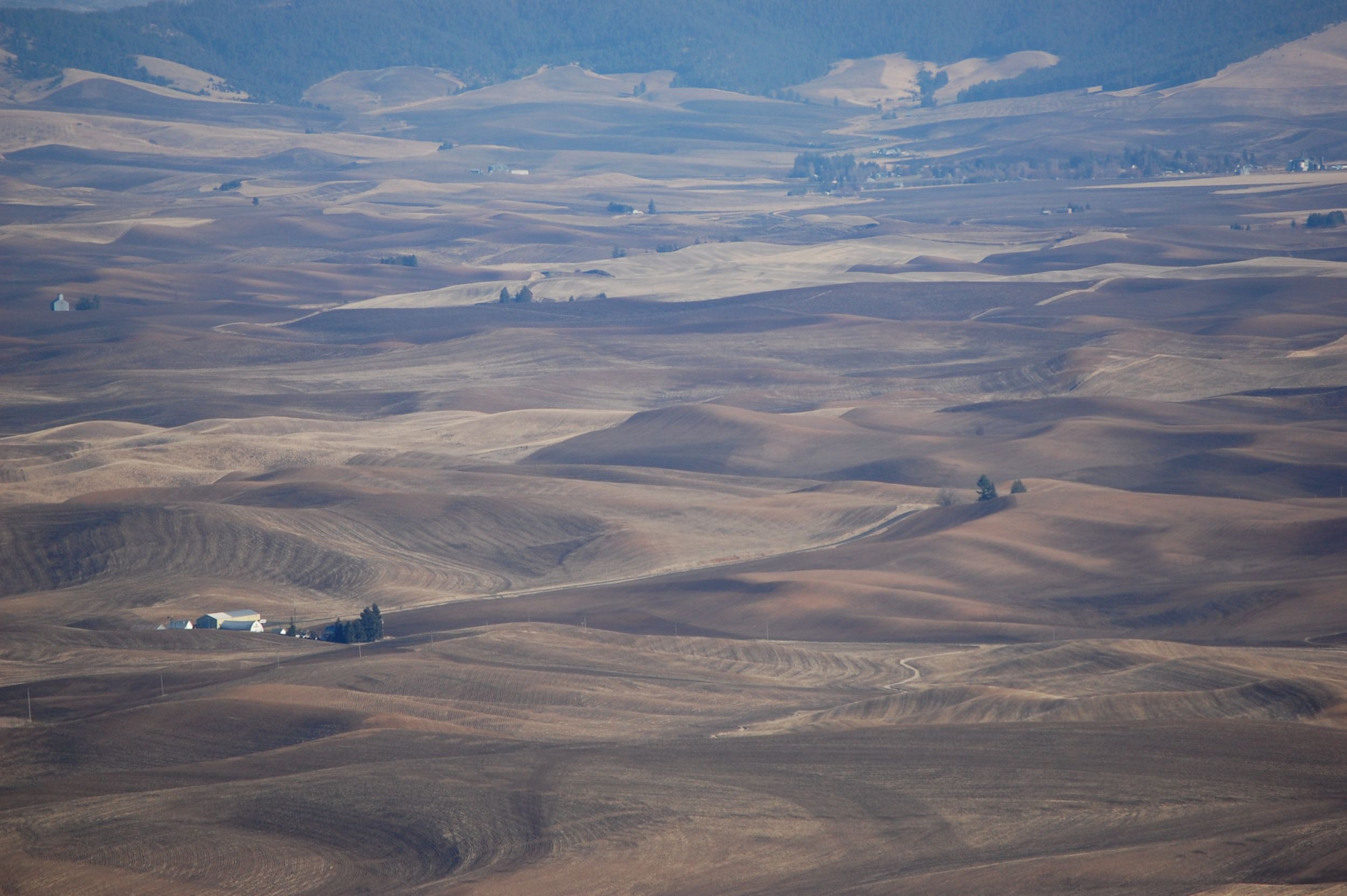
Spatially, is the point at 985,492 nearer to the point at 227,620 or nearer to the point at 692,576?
the point at 692,576

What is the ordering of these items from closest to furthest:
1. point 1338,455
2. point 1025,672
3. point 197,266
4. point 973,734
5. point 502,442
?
1. point 973,734
2. point 1025,672
3. point 1338,455
4. point 502,442
5. point 197,266

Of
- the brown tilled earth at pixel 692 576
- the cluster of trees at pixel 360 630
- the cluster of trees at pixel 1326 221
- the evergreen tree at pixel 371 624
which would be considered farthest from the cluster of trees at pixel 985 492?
the cluster of trees at pixel 1326 221

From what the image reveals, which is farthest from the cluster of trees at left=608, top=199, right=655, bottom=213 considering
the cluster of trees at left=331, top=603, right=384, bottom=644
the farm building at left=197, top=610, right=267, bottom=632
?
the cluster of trees at left=331, top=603, right=384, bottom=644

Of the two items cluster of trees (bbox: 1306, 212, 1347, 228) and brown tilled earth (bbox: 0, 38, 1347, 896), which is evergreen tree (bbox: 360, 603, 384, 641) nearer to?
brown tilled earth (bbox: 0, 38, 1347, 896)

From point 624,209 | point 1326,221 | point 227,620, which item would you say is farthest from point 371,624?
point 624,209

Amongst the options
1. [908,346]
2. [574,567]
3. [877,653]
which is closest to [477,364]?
[908,346]

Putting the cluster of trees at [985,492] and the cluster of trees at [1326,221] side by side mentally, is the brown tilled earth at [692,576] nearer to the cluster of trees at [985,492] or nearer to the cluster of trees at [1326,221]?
the cluster of trees at [985,492]

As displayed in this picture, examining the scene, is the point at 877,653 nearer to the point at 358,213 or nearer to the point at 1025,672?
the point at 1025,672
